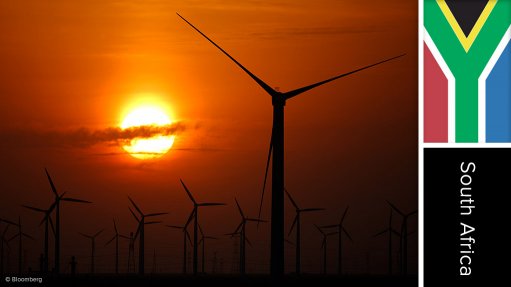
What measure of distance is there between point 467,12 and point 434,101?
9.98 feet

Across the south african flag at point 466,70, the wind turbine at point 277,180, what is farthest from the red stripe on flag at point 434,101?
the wind turbine at point 277,180

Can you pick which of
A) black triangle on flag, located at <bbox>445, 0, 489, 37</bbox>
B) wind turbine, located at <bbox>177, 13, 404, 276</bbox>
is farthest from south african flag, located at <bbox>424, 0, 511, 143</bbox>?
wind turbine, located at <bbox>177, 13, 404, 276</bbox>

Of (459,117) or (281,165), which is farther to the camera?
(281,165)

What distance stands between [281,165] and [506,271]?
2729 cm

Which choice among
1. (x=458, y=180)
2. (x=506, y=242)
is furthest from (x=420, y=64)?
(x=506, y=242)

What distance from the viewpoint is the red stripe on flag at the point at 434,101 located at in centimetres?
3359

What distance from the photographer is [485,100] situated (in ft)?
110

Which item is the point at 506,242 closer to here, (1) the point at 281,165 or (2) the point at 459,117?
(2) the point at 459,117

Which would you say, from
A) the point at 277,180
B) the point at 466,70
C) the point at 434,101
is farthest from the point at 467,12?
the point at 277,180

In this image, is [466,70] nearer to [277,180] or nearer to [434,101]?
[434,101]

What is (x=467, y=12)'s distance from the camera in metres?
34.1

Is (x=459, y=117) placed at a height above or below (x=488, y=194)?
above

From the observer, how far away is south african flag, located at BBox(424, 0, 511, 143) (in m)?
33.5

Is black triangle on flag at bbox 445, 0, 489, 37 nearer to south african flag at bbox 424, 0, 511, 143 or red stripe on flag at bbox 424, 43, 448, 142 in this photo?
south african flag at bbox 424, 0, 511, 143
